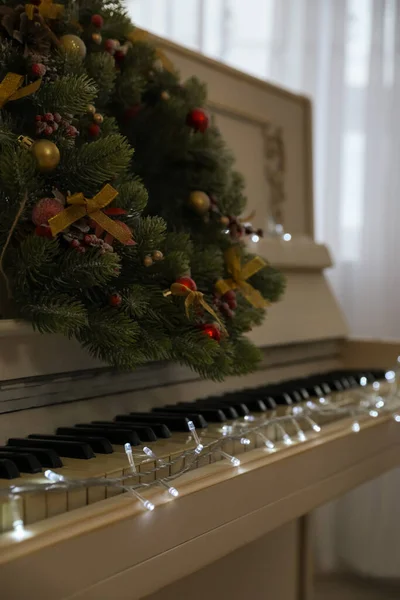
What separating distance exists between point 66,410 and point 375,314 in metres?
1.65

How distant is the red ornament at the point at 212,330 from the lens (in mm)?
1065

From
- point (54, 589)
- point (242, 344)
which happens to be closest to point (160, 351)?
point (242, 344)

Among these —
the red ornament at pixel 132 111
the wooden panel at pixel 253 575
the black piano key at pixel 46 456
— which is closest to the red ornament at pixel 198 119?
the red ornament at pixel 132 111

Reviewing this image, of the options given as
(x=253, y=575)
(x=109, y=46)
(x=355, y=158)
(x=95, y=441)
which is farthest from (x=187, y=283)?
(x=355, y=158)

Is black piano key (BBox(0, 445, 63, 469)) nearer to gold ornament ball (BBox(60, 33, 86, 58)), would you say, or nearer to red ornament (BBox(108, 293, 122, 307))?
red ornament (BBox(108, 293, 122, 307))

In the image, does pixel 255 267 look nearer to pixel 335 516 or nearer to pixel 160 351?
pixel 160 351

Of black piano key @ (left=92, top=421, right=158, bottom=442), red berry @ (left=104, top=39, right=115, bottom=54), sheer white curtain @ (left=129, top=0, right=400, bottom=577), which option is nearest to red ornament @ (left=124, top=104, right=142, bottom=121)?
red berry @ (left=104, top=39, right=115, bottom=54)

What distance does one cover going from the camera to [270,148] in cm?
194

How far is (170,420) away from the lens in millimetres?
1059

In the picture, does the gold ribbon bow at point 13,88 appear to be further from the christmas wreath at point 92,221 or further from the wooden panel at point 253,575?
the wooden panel at point 253,575

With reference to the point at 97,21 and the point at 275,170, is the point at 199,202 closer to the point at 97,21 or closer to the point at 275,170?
the point at 97,21

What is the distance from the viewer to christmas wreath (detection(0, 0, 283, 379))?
95 cm

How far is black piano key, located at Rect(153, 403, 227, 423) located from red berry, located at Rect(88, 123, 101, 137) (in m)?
0.40

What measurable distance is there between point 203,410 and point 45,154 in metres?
0.43
